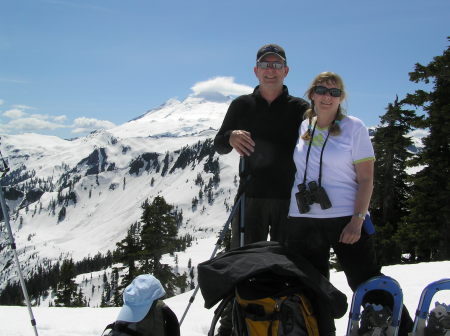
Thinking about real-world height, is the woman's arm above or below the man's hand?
below

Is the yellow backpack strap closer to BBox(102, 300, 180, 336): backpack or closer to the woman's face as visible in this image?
BBox(102, 300, 180, 336): backpack

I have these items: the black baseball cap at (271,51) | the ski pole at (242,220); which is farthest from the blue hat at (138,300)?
the black baseball cap at (271,51)

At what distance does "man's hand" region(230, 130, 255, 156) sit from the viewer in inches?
183

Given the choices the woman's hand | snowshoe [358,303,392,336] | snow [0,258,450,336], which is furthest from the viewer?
snow [0,258,450,336]

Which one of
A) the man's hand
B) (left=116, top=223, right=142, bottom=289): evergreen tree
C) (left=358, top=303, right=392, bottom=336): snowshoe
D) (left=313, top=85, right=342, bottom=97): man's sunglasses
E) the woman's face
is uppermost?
(left=313, top=85, right=342, bottom=97): man's sunglasses

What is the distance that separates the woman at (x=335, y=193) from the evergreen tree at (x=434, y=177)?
1800cm

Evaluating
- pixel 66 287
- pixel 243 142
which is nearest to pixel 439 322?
pixel 243 142

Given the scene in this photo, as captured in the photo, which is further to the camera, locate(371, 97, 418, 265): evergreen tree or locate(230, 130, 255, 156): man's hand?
locate(371, 97, 418, 265): evergreen tree

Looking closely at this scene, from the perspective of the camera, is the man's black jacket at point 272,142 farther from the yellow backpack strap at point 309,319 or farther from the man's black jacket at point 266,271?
the yellow backpack strap at point 309,319

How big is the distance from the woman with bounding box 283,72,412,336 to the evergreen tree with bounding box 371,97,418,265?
24148mm

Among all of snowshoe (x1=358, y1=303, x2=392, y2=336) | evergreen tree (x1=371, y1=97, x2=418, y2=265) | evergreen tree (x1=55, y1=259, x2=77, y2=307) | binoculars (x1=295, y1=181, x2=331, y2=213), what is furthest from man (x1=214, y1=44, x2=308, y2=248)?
evergreen tree (x1=55, y1=259, x2=77, y2=307)

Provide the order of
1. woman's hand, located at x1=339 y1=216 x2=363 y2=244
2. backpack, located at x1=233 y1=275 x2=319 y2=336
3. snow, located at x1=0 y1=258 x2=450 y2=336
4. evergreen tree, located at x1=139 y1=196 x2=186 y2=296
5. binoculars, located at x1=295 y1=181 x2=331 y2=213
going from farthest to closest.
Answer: evergreen tree, located at x1=139 y1=196 x2=186 y2=296, snow, located at x1=0 y1=258 x2=450 y2=336, binoculars, located at x1=295 y1=181 x2=331 y2=213, woman's hand, located at x1=339 y1=216 x2=363 y2=244, backpack, located at x1=233 y1=275 x2=319 y2=336

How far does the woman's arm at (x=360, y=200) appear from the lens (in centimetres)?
376

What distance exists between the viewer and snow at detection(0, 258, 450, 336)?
688 cm
